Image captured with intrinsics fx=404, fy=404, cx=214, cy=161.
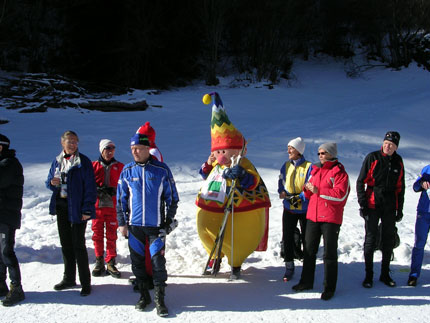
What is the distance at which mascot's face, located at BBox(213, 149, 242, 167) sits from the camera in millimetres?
4574

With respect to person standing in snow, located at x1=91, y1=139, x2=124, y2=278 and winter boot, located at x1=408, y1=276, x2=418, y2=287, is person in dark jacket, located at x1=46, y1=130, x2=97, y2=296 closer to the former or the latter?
person standing in snow, located at x1=91, y1=139, x2=124, y2=278

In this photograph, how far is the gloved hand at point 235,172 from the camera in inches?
169

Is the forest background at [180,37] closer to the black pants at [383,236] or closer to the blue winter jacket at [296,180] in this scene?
the blue winter jacket at [296,180]

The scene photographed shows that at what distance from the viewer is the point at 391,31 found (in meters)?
22.9

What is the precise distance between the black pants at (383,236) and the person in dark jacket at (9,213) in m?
3.68

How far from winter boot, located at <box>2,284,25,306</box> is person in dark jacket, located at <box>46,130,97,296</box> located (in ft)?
1.16

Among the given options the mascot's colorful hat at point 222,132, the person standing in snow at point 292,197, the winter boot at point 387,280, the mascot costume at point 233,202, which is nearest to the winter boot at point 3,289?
the mascot costume at point 233,202

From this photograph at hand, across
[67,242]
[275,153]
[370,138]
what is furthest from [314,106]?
[67,242]

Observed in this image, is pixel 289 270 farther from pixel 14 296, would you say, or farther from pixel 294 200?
pixel 14 296

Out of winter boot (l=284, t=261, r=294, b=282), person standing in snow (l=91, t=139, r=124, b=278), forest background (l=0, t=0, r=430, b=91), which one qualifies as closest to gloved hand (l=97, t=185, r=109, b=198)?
person standing in snow (l=91, t=139, r=124, b=278)

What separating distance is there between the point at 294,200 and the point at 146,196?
173 cm

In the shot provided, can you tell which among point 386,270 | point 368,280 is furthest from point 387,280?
point 368,280

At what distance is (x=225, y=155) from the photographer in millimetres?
4574

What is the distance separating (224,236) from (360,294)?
1558 millimetres
